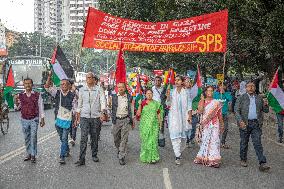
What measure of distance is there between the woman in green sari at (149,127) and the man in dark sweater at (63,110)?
153 cm

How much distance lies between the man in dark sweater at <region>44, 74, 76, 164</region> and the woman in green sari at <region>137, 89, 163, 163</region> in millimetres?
1534

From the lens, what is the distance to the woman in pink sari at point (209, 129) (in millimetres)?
8594

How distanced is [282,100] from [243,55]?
1189cm

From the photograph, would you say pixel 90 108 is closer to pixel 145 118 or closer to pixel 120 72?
pixel 120 72

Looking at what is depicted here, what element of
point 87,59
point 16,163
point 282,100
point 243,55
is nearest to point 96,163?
point 16,163

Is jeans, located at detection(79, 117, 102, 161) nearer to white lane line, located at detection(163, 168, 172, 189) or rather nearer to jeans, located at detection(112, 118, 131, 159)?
jeans, located at detection(112, 118, 131, 159)

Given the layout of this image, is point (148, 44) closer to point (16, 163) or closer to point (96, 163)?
point (96, 163)

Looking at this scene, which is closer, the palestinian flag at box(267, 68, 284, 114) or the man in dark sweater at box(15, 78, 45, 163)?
the man in dark sweater at box(15, 78, 45, 163)

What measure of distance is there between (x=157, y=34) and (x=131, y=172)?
384 cm

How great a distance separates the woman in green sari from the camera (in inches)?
350

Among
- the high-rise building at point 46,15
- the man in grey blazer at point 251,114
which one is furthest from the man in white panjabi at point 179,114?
the high-rise building at point 46,15

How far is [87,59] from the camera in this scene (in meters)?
105

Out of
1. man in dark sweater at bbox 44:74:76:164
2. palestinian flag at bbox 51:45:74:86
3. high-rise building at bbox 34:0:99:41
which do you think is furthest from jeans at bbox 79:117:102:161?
high-rise building at bbox 34:0:99:41

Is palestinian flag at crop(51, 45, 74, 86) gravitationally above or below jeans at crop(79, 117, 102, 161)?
above
